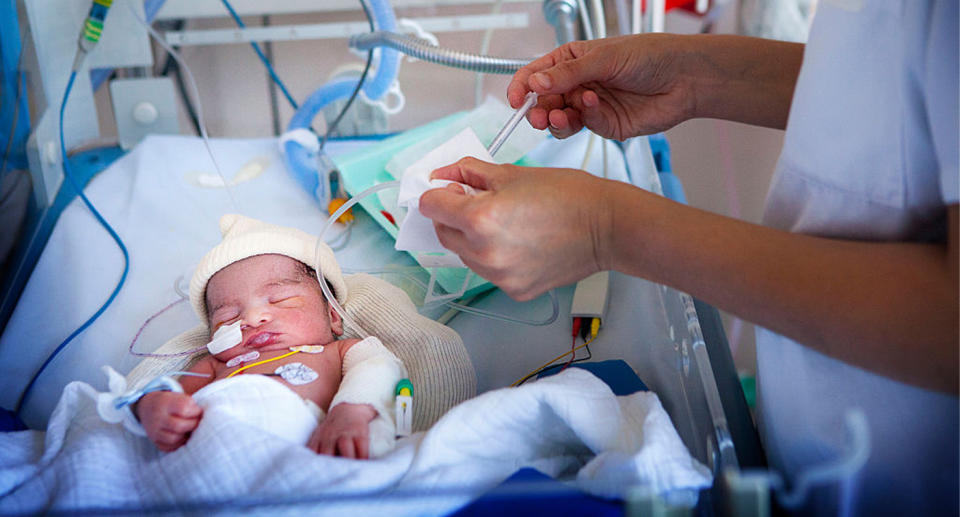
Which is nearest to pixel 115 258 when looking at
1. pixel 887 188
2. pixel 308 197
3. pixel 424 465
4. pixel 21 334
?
pixel 21 334

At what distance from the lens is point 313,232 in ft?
5.68

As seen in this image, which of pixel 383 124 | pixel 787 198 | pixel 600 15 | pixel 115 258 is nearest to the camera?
pixel 787 198

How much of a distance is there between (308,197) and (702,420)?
3.94 feet

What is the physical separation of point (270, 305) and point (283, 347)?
0.09 metres

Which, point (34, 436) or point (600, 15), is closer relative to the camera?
point (34, 436)

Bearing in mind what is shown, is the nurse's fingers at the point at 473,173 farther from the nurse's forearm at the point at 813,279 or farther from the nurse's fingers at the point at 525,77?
the nurse's fingers at the point at 525,77

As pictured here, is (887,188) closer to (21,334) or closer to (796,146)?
(796,146)

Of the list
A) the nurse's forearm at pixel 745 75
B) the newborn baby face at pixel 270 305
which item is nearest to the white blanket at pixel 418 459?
the newborn baby face at pixel 270 305

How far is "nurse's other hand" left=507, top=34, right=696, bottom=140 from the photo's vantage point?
3.78 feet

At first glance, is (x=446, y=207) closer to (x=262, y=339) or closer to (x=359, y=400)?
(x=359, y=400)

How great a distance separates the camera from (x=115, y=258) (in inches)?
65.2

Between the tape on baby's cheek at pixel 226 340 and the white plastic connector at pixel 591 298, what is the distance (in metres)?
0.61

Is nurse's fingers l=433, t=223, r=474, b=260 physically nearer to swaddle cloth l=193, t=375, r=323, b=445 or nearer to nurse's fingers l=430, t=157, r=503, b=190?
nurse's fingers l=430, t=157, r=503, b=190

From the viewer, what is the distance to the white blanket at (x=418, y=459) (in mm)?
857
